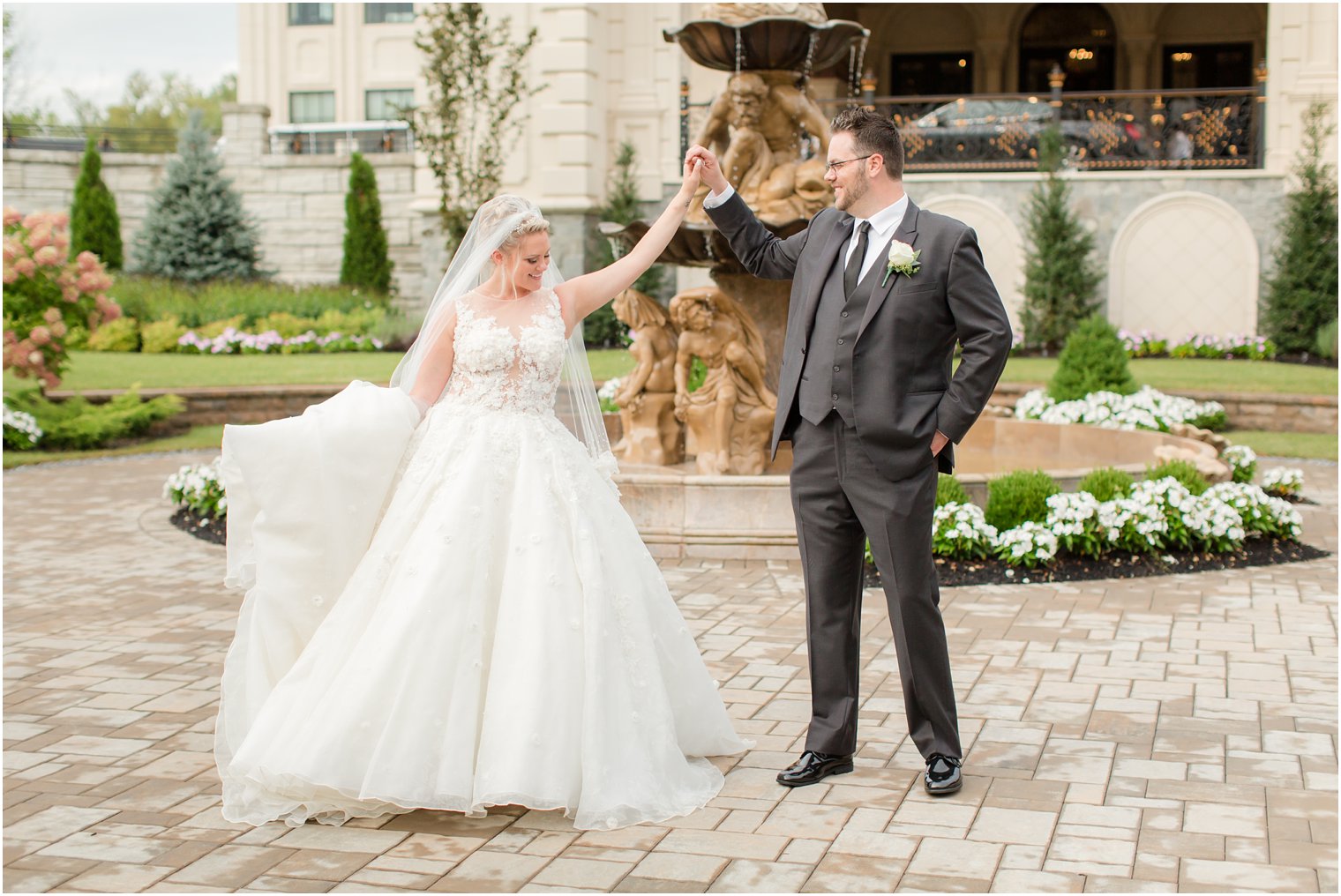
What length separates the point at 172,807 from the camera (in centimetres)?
455

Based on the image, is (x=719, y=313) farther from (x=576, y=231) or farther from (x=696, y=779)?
(x=576, y=231)

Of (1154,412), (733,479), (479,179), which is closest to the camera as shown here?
(733,479)

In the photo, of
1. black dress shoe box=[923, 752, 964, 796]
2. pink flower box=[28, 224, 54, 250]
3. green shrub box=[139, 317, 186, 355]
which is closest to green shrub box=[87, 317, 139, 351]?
green shrub box=[139, 317, 186, 355]

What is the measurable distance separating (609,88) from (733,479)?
15254 millimetres

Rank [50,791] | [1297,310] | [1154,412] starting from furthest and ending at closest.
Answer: [1297,310], [1154,412], [50,791]

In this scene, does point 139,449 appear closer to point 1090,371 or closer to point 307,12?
point 1090,371

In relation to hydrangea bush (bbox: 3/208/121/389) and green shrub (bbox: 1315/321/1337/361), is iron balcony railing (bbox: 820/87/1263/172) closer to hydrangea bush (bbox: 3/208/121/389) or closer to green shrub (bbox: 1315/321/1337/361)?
green shrub (bbox: 1315/321/1337/361)

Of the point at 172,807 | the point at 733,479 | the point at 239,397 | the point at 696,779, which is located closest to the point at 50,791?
the point at 172,807

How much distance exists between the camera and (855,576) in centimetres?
475

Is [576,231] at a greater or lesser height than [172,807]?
greater

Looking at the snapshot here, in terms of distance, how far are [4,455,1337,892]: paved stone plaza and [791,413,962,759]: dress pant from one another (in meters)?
0.26

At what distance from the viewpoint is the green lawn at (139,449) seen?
46.5 feet

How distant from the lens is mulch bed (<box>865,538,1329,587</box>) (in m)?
8.26

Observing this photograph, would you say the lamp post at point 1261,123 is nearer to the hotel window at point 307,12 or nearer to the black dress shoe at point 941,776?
the black dress shoe at point 941,776
